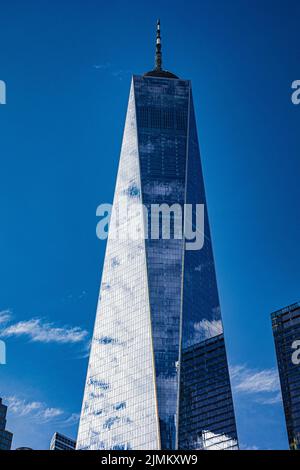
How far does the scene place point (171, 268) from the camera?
645ft

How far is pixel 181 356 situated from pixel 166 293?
58.2ft

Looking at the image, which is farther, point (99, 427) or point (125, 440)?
point (99, 427)

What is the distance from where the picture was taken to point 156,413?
178 meters

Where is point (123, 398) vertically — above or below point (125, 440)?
above
